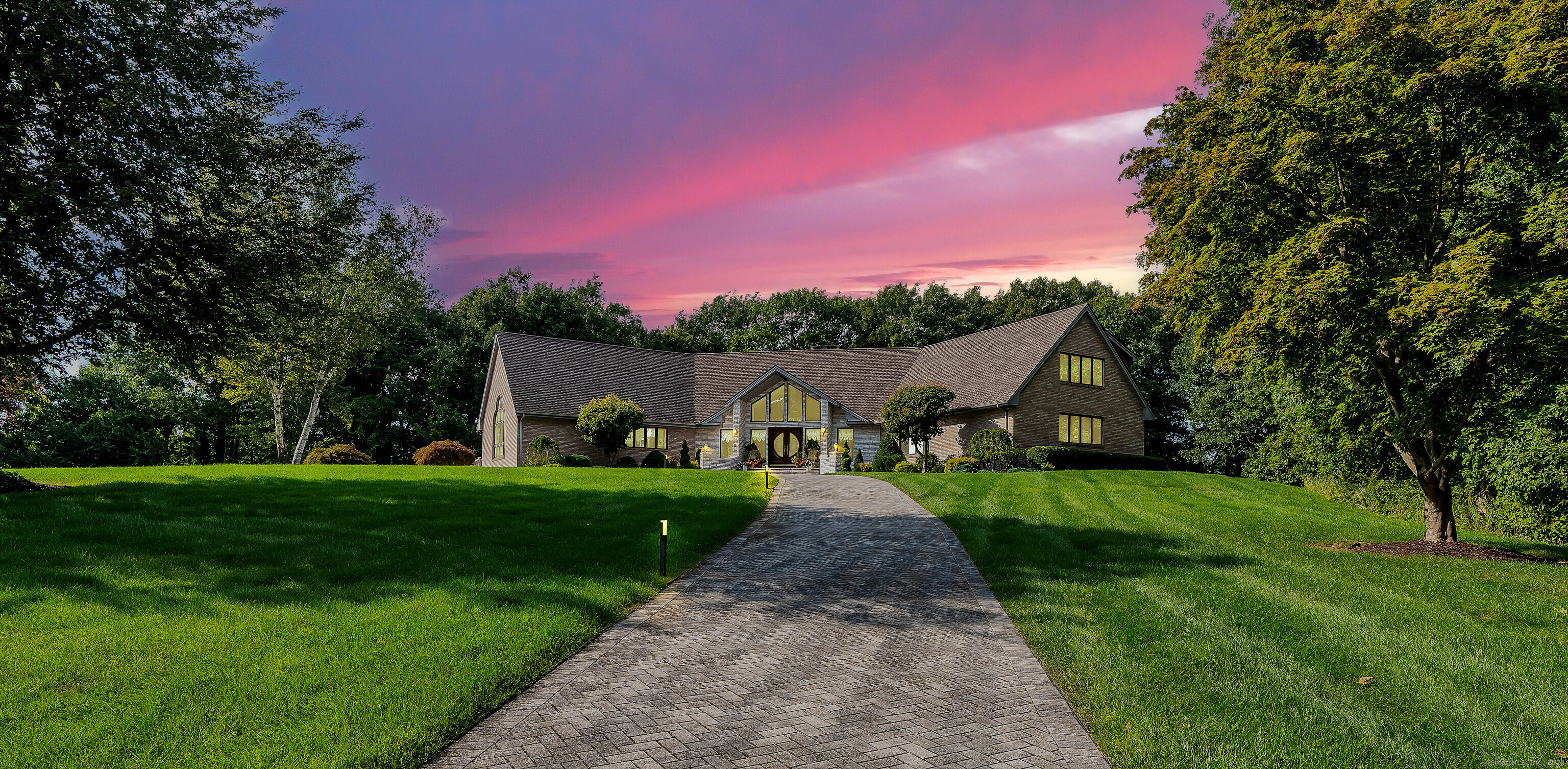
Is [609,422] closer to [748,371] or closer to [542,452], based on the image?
[542,452]

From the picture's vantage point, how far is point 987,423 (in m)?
34.6

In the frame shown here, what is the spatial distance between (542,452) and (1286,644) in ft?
107

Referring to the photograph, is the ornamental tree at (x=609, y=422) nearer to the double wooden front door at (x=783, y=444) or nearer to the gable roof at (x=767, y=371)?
the gable roof at (x=767, y=371)

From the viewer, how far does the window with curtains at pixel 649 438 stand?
129ft

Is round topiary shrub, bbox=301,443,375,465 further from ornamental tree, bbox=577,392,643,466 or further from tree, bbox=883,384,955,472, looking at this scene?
tree, bbox=883,384,955,472

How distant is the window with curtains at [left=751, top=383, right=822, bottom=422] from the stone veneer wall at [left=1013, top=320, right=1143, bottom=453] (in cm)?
1063

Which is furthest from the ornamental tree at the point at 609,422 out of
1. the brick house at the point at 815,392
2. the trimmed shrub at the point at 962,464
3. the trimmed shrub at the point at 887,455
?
the trimmed shrub at the point at 962,464

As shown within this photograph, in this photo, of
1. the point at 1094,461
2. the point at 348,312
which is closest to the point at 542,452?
the point at 348,312

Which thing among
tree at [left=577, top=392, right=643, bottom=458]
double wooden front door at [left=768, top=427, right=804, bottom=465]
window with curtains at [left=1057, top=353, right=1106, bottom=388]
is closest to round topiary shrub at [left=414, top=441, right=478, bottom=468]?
tree at [left=577, top=392, right=643, bottom=458]

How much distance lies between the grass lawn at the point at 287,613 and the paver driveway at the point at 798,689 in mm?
481

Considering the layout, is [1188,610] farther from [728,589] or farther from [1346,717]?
[728,589]

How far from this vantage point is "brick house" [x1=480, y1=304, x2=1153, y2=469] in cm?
3462

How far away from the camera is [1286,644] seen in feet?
23.6

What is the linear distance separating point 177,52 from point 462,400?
123 feet
